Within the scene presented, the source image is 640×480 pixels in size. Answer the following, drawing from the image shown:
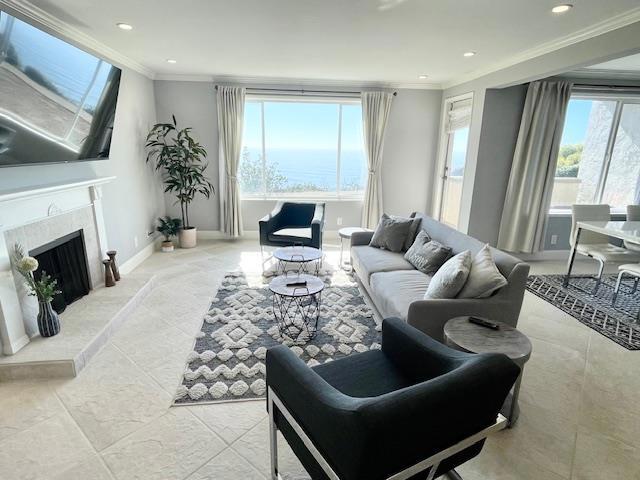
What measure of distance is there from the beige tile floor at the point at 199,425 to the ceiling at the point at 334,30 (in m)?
2.47

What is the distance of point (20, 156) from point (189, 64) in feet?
8.28

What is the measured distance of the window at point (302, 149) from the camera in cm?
519

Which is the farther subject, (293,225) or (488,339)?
(293,225)

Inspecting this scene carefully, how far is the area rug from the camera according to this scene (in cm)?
287

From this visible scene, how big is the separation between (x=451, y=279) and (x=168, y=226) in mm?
4067

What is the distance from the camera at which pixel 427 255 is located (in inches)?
118

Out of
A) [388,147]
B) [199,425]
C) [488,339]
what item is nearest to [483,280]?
[488,339]

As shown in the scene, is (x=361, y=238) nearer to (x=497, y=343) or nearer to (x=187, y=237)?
(x=497, y=343)

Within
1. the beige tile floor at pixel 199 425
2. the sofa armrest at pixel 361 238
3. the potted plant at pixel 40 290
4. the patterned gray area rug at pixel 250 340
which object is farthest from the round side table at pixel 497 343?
the potted plant at pixel 40 290

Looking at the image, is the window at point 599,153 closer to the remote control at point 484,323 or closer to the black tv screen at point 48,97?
the remote control at point 484,323

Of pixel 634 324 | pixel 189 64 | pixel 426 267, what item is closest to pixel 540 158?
pixel 634 324

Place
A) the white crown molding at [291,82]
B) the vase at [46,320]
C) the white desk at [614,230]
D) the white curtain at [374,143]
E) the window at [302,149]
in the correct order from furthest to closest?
the window at [302,149] → the white curtain at [374,143] → the white crown molding at [291,82] → the white desk at [614,230] → the vase at [46,320]

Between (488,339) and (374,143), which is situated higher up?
(374,143)

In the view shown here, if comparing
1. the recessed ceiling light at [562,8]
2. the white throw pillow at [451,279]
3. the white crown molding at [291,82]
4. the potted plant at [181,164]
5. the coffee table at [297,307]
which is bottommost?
the coffee table at [297,307]
